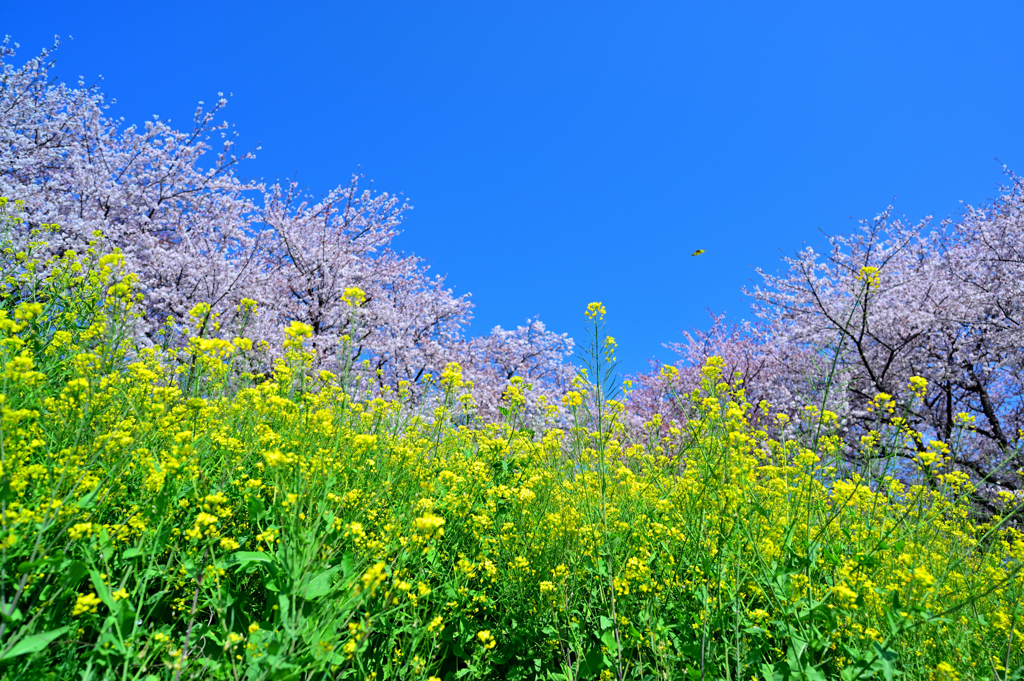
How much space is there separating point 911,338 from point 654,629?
13.0 meters

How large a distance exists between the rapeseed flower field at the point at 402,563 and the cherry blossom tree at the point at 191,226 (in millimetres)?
5115

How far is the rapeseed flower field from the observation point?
67.4 inches

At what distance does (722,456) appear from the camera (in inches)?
93.0

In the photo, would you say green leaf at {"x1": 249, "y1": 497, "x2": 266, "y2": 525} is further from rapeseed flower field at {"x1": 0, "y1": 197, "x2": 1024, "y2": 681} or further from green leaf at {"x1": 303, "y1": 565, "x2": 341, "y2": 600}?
green leaf at {"x1": 303, "y1": 565, "x2": 341, "y2": 600}

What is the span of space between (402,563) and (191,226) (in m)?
12.6

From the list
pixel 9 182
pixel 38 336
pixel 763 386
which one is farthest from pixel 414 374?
pixel 38 336

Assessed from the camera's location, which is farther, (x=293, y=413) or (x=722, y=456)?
(x=293, y=413)

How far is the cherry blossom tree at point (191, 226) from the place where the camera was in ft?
32.2

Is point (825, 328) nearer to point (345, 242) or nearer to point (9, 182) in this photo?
point (345, 242)

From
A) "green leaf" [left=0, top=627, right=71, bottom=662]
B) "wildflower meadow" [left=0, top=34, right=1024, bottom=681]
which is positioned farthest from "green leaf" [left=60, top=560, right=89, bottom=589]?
"green leaf" [left=0, top=627, right=71, bottom=662]

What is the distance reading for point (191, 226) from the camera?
11.8 m

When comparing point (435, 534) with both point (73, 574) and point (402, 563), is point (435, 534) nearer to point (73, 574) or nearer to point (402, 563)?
point (402, 563)

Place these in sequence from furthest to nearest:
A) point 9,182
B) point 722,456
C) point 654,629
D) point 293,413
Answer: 1. point 9,182
2. point 293,413
3. point 722,456
4. point 654,629

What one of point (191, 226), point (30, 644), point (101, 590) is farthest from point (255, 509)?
point (191, 226)
